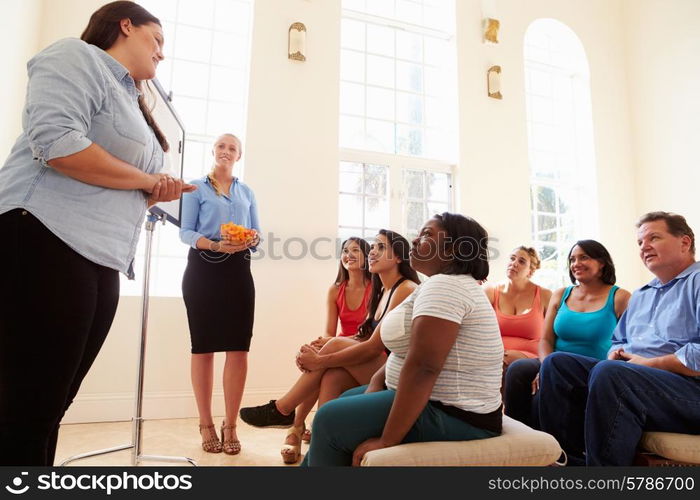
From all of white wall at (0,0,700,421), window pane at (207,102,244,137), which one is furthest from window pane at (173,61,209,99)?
white wall at (0,0,700,421)

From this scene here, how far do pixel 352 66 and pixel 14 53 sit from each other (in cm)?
283

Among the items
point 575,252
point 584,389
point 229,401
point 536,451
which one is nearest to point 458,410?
point 536,451

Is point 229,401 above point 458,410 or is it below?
below

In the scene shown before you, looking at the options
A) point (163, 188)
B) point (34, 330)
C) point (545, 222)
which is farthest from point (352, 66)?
point (34, 330)

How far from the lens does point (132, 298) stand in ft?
11.3

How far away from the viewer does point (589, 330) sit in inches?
92.7

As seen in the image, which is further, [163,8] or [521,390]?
[163,8]

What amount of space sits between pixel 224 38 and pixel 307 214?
182cm

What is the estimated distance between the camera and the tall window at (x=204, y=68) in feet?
→ 13.3

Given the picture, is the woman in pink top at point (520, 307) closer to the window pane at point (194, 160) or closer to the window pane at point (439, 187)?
the window pane at point (439, 187)

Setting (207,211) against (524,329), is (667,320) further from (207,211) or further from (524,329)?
(207,211)

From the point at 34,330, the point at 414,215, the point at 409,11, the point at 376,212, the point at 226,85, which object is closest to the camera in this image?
the point at 34,330

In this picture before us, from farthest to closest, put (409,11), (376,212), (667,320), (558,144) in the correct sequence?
(558,144) → (409,11) → (376,212) → (667,320)

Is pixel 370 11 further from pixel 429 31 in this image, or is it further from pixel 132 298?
pixel 132 298
